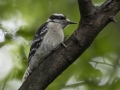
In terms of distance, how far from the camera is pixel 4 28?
4.01m

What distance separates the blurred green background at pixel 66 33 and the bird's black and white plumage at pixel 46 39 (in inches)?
4.0

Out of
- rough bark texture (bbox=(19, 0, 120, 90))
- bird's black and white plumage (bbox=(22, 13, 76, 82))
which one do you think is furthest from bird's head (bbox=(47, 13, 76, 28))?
rough bark texture (bbox=(19, 0, 120, 90))

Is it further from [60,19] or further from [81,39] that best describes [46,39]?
[81,39]

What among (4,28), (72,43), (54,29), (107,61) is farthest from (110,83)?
(4,28)

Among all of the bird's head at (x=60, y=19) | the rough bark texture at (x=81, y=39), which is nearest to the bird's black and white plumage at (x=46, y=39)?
the bird's head at (x=60, y=19)

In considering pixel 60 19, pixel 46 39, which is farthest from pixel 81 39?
pixel 60 19

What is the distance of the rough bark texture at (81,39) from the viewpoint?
268cm

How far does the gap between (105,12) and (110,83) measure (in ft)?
3.00

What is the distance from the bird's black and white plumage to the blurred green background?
10cm

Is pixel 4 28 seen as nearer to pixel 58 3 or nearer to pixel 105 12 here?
pixel 58 3

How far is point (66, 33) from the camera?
381 centimetres

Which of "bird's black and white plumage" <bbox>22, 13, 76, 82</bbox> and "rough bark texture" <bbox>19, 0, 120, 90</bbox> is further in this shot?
"bird's black and white plumage" <bbox>22, 13, 76, 82</bbox>

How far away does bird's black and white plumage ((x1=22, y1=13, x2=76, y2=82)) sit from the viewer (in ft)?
11.6

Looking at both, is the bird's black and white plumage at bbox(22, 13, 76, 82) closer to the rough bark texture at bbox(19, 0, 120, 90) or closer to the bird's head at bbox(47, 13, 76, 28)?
the bird's head at bbox(47, 13, 76, 28)
